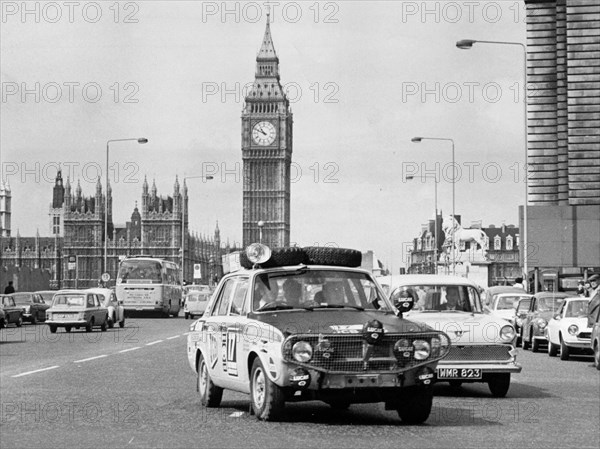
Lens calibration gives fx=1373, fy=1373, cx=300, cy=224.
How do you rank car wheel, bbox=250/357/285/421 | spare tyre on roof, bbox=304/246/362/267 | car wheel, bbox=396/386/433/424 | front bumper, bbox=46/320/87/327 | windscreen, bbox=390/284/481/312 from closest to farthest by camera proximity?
car wheel, bbox=250/357/285/421, car wheel, bbox=396/386/433/424, spare tyre on roof, bbox=304/246/362/267, windscreen, bbox=390/284/481/312, front bumper, bbox=46/320/87/327

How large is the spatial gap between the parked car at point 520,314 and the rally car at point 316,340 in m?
20.6

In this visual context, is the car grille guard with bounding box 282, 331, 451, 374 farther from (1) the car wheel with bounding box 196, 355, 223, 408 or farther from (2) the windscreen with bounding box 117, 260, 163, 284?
(2) the windscreen with bounding box 117, 260, 163, 284

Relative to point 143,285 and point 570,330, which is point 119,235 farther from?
point 570,330

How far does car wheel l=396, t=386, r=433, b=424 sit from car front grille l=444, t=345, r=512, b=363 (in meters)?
3.88

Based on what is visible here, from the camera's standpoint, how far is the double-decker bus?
66.2 m

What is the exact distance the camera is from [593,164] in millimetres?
134250

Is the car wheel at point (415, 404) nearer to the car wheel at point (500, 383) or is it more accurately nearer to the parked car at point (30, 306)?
the car wheel at point (500, 383)

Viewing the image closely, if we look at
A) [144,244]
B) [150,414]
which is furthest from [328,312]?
[144,244]

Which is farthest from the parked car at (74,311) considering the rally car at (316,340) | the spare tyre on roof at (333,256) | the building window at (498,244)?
the building window at (498,244)

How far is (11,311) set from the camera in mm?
48500

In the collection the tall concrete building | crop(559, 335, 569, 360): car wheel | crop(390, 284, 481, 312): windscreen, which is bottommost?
crop(559, 335, 569, 360): car wheel

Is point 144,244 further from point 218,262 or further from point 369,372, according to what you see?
point 369,372

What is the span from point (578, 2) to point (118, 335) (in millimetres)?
101614

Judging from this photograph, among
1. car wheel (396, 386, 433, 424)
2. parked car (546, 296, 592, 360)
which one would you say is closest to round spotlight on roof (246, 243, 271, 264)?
car wheel (396, 386, 433, 424)
